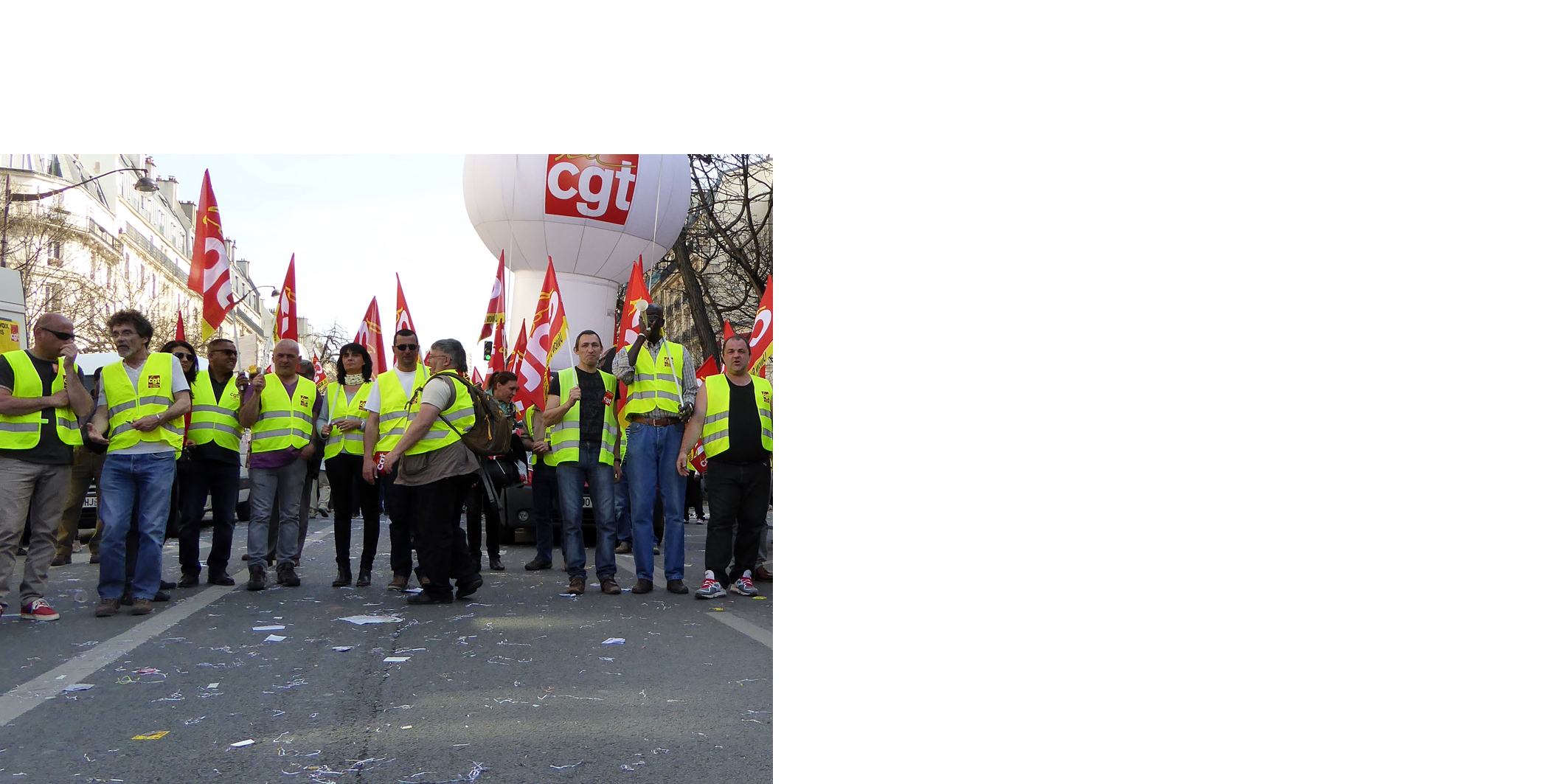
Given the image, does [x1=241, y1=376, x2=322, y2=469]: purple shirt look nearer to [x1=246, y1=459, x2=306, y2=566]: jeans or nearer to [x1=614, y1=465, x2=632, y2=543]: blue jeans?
[x1=246, y1=459, x2=306, y2=566]: jeans

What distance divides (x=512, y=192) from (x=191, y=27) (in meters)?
14.1

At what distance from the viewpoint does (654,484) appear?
769 cm

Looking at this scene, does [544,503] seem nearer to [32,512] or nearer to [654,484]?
[654,484]

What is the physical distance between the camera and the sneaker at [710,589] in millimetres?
7324

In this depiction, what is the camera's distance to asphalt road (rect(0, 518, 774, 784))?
3523 millimetres

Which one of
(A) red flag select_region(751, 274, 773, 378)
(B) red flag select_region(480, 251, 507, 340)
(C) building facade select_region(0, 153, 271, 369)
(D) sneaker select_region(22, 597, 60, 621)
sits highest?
(C) building facade select_region(0, 153, 271, 369)

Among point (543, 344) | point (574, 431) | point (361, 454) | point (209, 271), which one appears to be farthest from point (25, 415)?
point (543, 344)

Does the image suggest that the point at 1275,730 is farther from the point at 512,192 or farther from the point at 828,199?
the point at 512,192

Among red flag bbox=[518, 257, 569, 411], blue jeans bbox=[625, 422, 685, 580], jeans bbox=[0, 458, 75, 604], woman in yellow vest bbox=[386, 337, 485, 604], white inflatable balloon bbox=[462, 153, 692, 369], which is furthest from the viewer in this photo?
white inflatable balloon bbox=[462, 153, 692, 369]

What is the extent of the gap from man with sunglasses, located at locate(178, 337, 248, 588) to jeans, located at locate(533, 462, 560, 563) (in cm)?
204

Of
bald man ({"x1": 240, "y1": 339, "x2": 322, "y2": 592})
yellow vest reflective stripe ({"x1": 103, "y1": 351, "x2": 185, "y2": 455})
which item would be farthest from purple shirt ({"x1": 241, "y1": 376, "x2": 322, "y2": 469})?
yellow vest reflective stripe ({"x1": 103, "y1": 351, "x2": 185, "y2": 455})

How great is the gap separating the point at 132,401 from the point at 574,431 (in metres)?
2.56

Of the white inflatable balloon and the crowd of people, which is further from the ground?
the white inflatable balloon

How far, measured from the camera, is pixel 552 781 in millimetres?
3367
